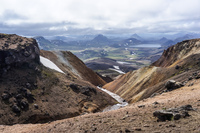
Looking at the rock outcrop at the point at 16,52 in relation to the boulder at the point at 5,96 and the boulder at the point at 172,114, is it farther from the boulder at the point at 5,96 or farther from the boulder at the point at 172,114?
the boulder at the point at 172,114

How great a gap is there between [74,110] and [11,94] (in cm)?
2119

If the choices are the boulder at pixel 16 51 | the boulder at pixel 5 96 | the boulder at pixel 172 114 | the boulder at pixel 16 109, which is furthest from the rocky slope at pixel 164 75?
the boulder at pixel 16 51

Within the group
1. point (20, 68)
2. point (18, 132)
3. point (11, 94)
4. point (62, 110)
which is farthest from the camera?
point (20, 68)

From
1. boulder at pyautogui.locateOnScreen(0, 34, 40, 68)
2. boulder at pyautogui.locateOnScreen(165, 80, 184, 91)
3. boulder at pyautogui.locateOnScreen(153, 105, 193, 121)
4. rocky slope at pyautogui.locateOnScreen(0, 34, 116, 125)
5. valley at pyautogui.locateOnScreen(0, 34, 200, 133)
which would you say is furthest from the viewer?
boulder at pyautogui.locateOnScreen(0, 34, 40, 68)

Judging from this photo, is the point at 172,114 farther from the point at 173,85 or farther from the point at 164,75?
the point at 164,75

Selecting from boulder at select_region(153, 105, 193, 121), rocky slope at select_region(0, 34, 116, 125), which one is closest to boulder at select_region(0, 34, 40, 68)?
rocky slope at select_region(0, 34, 116, 125)

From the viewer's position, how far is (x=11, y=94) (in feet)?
167

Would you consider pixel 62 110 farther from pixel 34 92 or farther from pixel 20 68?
pixel 20 68

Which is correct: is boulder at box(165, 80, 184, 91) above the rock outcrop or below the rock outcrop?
below

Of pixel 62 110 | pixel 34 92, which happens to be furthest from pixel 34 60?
pixel 62 110

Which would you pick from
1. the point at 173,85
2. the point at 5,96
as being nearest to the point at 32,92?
the point at 5,96

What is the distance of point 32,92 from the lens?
56.6m

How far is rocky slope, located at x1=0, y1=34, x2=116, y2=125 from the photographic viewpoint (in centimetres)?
4838

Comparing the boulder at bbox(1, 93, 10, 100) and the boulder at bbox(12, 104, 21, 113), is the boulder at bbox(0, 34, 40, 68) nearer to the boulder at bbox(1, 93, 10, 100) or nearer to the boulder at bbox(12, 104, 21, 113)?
the boulder at bbox(1, 93, 10, 100)
